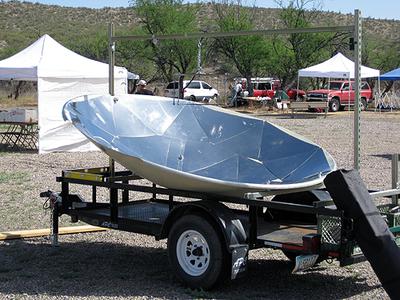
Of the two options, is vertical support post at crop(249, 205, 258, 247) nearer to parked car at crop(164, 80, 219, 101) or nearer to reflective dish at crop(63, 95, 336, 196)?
reflective dish at crop(63, 95, 336, 196)

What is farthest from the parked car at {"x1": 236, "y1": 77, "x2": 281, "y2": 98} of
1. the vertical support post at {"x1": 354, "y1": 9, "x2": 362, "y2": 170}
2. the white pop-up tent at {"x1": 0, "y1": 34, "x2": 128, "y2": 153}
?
the vertical support post at {"x1": 354, "y1": 9, "x2": 362, "y2": 170}

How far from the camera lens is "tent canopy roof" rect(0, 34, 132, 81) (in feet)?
61.9

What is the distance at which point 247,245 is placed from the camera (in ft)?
21.6

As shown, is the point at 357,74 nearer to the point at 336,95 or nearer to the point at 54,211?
the point at 54,211

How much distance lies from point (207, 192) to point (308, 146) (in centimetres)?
181

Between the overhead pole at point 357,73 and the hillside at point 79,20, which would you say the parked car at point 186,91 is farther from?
the hillside at point 79,20

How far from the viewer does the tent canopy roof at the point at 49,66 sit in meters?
18.9

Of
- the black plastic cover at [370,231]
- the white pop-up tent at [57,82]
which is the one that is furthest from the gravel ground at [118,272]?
the white pop-up tent at [57,82]

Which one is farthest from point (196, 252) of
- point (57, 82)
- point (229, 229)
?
point (57, 82)

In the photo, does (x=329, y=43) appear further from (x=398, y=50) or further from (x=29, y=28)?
(x=29, y=28)

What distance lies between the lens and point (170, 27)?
51.8 meters

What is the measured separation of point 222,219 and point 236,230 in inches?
6.4

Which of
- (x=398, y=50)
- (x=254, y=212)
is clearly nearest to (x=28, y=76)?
(x=254, y=212)

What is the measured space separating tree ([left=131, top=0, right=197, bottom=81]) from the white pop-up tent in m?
31.0
